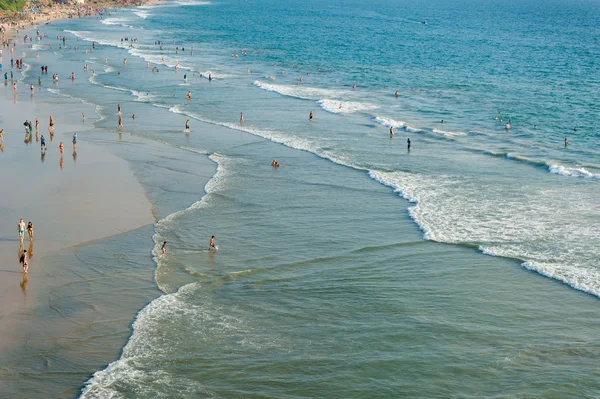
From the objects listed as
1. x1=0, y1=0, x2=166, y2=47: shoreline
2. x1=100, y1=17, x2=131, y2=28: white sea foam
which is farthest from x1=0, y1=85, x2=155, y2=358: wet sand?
x1=100, y1=17, x2=131, y2=28: white sea foam

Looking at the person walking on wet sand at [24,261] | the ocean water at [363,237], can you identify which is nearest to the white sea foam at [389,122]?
the ocean water at [363,237]

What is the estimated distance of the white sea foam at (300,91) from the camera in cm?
6679

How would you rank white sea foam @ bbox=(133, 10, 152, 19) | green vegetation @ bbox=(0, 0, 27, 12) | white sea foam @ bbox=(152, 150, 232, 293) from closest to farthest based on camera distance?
A: 1. white sea foam @ bbox=(152, 150, 232, 293)
2. green vegetation @ bbox=(0, 0, 27, 12)
3. white sea foam @ bbox=(133, 10, 152, 19)

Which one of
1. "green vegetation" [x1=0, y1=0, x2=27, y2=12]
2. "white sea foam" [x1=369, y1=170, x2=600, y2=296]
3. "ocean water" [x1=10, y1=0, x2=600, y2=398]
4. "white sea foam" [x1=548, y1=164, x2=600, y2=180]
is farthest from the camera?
"green vegetation" [x1=0, y1=0, x2=27, y2=12]

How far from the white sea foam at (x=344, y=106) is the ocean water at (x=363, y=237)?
35 cm

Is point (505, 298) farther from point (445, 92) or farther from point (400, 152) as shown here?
point (445, 92)

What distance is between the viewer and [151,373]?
63.0ft

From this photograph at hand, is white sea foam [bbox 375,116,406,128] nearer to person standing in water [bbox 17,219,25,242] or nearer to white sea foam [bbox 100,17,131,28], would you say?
person standing in water [bbox 17,219,25,242]

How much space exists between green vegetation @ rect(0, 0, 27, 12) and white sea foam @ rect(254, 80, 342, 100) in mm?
89199

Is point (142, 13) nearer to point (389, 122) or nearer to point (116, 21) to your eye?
point (116, 21)

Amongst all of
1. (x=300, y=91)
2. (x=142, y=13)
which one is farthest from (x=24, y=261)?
(x=142, y=13)

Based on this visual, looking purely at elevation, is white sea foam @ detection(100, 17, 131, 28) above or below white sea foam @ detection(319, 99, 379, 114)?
above

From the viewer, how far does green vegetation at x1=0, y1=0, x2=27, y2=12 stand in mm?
139688

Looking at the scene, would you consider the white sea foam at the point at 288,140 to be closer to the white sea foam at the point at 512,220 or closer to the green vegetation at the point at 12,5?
the white sea foam at the point at 512,220
